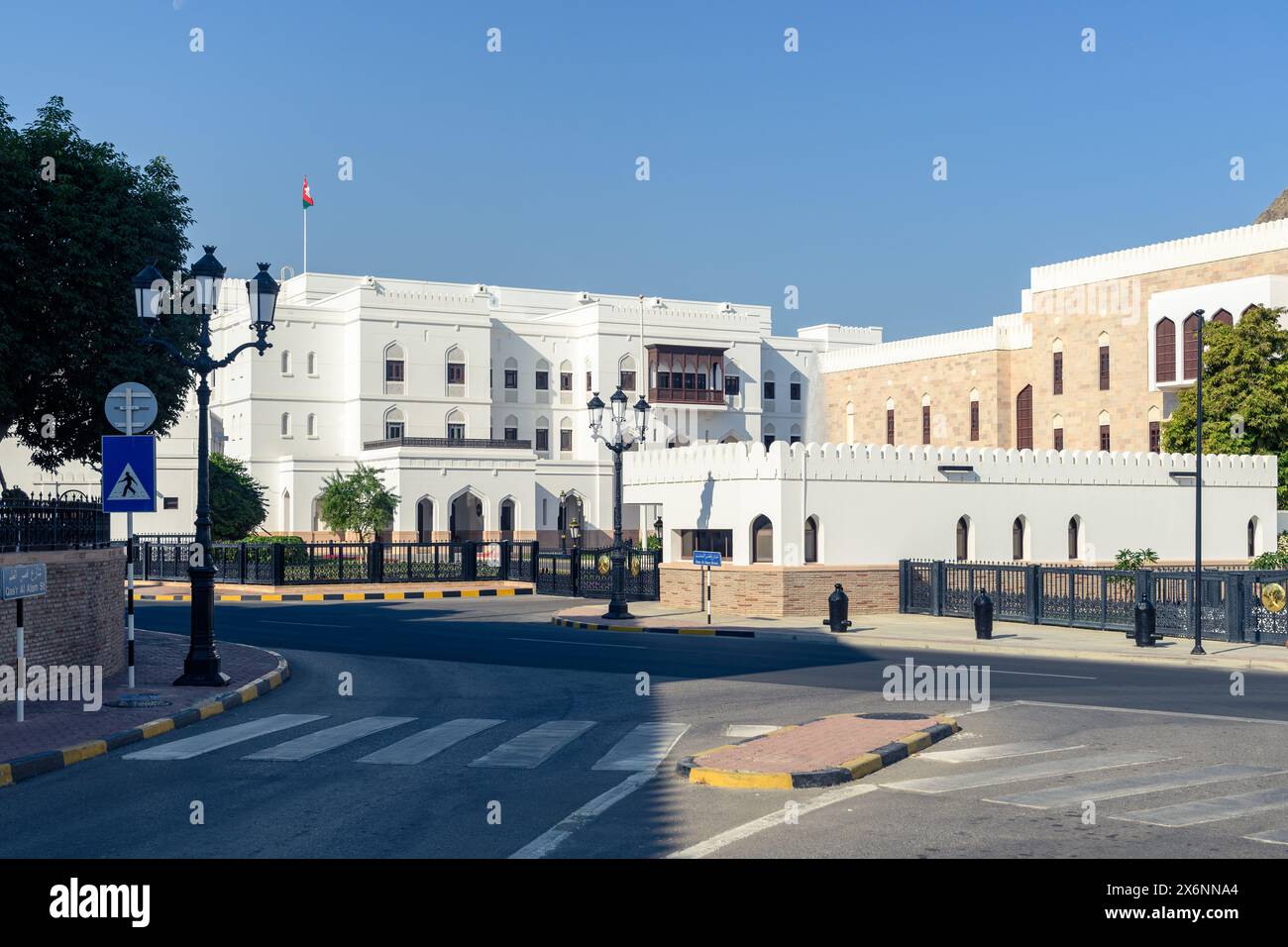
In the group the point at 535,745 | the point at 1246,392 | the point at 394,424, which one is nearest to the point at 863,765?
the point at 535,745

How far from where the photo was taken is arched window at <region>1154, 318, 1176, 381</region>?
169ft

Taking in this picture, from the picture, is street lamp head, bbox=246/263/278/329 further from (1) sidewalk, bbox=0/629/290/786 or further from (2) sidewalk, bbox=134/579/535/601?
(2) sidewalk, bbox=134/579/535/601

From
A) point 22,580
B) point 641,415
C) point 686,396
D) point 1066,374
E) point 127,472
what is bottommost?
point 22,580

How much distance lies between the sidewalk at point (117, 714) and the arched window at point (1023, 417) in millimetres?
47403

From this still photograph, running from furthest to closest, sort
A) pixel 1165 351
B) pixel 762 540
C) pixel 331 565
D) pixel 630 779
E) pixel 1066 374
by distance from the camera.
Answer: pixel 1066 374 < pixel 1165 351 < pixel 331 565 < pixel 762 540 < pixel 630 779

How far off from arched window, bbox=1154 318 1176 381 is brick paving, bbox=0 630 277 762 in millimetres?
40334

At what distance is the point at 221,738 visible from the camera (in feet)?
44.2

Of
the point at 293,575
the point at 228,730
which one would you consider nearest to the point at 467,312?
the point at 293,575

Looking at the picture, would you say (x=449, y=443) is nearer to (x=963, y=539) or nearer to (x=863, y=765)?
(x=963, y=539)

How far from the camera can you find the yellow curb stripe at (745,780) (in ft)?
35.1

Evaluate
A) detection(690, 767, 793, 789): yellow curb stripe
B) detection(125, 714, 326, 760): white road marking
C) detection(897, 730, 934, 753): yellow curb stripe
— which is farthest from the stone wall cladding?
detection(690, 767, 793, 789): yellow curb stripe

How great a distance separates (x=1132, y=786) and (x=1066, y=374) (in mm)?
50186

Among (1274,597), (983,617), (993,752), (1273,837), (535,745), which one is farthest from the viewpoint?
(983,617)

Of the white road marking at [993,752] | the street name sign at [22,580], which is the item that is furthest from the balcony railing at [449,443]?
the white road marking at [993,752]
